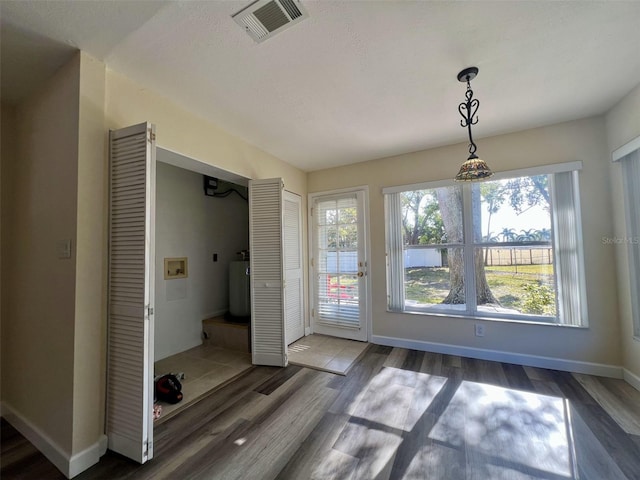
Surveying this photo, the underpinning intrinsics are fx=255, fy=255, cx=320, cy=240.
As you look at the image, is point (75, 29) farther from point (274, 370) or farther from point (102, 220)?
point (274, 370)

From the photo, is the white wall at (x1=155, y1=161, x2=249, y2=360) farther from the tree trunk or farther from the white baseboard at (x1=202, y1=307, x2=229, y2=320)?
the tree trunk

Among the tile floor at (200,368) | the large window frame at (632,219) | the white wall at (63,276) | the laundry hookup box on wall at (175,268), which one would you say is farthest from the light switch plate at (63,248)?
the large window frame at (632,219)

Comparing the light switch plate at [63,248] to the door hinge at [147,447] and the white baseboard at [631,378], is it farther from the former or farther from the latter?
the white baseboard at [631,378]

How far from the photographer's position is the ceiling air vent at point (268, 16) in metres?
1.32

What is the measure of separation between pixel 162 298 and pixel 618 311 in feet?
16.2

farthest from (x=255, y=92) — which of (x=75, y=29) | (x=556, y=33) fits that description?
(x=556, y=33)

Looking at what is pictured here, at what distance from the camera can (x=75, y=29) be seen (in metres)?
1.46

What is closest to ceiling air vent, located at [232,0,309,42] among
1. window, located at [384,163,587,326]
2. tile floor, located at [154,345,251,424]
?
window, located at [384,163,587,326]

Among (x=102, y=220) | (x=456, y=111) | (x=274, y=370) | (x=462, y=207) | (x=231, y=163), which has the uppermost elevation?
(x=456, y=111)

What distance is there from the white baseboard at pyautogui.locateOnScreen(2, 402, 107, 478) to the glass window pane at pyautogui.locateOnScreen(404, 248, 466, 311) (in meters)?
3.19

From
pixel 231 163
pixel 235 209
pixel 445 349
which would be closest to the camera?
pixel 231 163

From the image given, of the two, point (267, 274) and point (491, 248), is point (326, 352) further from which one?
point (491, 248)

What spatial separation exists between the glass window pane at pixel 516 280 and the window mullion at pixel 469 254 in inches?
2.1

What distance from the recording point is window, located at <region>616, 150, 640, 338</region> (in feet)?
7.27
